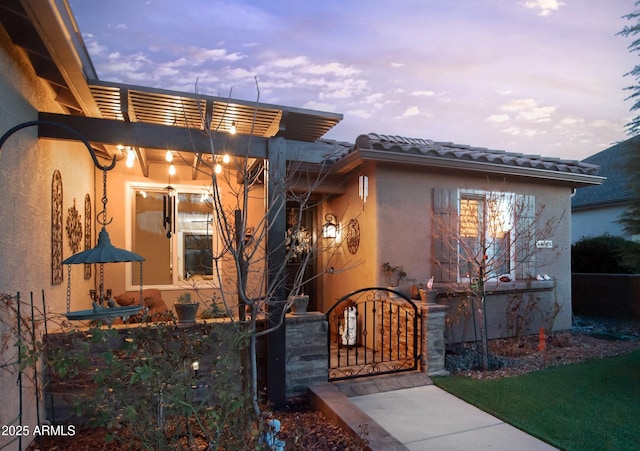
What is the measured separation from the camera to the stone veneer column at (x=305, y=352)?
4711 millimetres

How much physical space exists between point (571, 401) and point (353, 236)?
13.1ft

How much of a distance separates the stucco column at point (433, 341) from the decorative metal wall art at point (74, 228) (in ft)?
15.7

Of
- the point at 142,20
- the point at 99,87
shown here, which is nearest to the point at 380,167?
the point at 99,87

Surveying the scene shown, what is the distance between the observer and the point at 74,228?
5180 mm

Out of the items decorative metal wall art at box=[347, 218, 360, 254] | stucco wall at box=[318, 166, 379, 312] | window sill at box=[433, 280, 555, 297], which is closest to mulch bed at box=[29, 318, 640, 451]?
window sill at box=[433, 280, 555, 297]

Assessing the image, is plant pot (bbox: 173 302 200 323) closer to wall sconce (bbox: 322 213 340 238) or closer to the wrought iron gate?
the wrought iron gate

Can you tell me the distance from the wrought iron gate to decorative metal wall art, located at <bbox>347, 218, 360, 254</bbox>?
92 cm

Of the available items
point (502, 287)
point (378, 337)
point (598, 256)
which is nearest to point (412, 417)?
point (378, 337)

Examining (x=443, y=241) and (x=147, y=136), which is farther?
(x=443, y=241)

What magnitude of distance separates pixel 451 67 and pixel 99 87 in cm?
853

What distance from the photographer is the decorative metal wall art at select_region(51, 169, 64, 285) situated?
166 inches

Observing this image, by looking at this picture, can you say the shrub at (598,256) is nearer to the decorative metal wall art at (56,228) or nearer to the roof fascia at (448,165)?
the roof fascia at (448,165)

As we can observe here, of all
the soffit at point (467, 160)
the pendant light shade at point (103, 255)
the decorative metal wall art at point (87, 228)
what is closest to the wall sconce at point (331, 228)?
the soffit at point (467, 160)

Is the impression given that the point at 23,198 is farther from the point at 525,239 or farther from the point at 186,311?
the point at 525,239
